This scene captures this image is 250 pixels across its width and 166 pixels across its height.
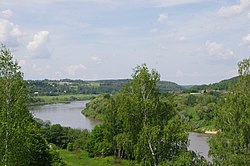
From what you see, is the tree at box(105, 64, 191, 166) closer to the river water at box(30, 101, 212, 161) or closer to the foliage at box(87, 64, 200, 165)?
the foliage at box(87, 64, 200, 165)

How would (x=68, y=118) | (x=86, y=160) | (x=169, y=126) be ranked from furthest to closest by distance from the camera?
(x=68, y=118) → (x=86, y=160) → (x=169, y=126)

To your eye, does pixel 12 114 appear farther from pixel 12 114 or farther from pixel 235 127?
pixel 235 127

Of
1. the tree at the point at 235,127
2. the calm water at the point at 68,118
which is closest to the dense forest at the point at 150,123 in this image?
the tree at the point at 235,127

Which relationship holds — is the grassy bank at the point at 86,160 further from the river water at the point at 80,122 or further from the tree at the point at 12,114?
the tree at the point at 12,114

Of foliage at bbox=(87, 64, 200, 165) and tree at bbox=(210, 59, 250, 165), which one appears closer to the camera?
foliage at bbox=(87, 64, 200, 165)

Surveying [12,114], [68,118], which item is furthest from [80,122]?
[12,114]

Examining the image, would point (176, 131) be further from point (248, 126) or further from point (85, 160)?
point (85, 160)

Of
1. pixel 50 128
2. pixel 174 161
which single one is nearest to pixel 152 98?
pixel 174 161

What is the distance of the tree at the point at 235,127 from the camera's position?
19.8 metres

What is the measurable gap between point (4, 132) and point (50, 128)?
123ft

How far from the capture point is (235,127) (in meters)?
20.3

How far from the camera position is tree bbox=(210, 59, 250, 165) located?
64.8 feet

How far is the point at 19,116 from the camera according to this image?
17547 mm

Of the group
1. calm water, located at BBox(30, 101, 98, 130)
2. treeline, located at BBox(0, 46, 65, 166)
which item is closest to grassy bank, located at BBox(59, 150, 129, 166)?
calm water, located at BBox(30, 101, 98, 130)
